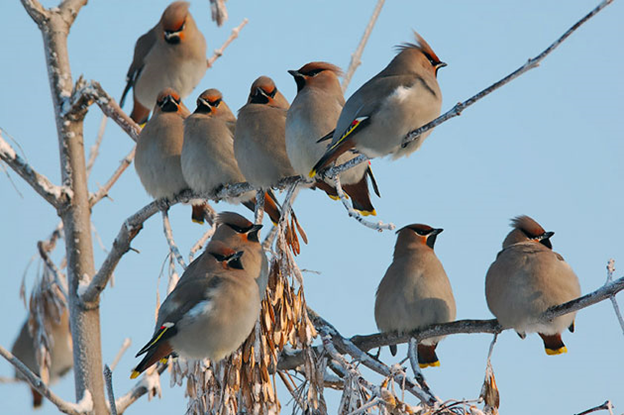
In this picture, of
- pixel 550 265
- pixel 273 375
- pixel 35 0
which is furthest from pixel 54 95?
pixel 550 265

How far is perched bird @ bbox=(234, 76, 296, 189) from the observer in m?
5.90

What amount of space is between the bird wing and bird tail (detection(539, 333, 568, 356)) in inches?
203

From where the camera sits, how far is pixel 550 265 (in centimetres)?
579

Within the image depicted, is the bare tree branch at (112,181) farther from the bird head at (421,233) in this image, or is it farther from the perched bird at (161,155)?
the bird head at (421,233)

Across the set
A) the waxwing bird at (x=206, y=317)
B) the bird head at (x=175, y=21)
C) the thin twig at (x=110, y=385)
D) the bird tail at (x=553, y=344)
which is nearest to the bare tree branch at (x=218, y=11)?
the waxwing bird at (x=206, y=317)

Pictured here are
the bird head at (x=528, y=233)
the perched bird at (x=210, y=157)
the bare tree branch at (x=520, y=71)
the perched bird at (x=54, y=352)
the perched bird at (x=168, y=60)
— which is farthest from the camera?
the perched bird at (x=168, y=60)

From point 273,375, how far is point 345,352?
2.70ft

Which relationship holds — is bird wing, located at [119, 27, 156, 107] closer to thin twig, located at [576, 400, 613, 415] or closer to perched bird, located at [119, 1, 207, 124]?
perched bird, located at [119, 1, 207, 124]

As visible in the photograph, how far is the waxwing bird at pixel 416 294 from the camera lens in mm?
6098

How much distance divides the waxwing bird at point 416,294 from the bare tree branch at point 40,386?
6.36 feet

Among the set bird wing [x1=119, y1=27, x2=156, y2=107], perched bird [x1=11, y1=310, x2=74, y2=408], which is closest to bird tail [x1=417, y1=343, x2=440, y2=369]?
perched bird [x1=11, y1=310, x2=74, y2=408]

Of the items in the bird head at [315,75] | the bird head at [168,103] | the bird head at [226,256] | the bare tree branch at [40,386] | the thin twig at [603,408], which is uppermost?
Answer: the bird head at [168,103]

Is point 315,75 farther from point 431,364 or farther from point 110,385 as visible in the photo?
point 110,385

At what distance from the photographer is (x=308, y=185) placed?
5.76 meters
